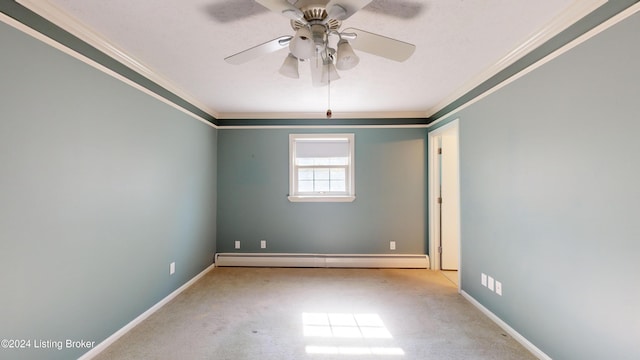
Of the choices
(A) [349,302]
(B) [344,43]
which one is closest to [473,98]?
(B) [344,43]

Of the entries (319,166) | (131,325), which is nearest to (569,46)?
(319,166)

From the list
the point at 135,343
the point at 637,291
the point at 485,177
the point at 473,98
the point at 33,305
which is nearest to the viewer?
the point at 637,291

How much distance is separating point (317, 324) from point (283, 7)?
250 centimetres

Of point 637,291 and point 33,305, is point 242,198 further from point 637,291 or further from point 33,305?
point 637,291

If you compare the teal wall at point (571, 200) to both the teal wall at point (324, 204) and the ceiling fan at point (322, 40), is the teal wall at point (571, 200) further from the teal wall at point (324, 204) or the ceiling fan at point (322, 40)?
the teal wall at point (324, 204)

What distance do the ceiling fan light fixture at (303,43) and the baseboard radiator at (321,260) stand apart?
3.33 m

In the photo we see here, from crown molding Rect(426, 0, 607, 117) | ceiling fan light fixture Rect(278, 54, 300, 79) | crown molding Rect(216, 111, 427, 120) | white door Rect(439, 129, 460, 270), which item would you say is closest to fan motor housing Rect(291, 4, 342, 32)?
ceiling fan light fixture Rect(278, 54, 300, 79)

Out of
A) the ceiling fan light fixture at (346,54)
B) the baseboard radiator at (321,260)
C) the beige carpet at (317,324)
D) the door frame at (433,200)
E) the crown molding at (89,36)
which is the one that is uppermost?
the crown molding at (89,36)

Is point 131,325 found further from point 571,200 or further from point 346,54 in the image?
point 571,200

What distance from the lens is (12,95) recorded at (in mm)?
1468

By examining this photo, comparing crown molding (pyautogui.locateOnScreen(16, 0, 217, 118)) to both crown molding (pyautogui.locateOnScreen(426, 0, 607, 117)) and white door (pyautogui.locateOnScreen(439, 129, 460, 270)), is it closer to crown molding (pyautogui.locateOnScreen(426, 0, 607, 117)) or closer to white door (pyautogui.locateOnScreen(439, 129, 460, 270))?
crown molding (pyautogui.locateOnScreen(426, 0, 607, 117))

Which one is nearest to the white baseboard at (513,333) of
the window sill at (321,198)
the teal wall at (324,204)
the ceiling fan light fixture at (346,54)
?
the teal wall at (324,204)

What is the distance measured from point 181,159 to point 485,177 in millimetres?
3421

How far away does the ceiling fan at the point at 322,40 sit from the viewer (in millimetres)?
1289
